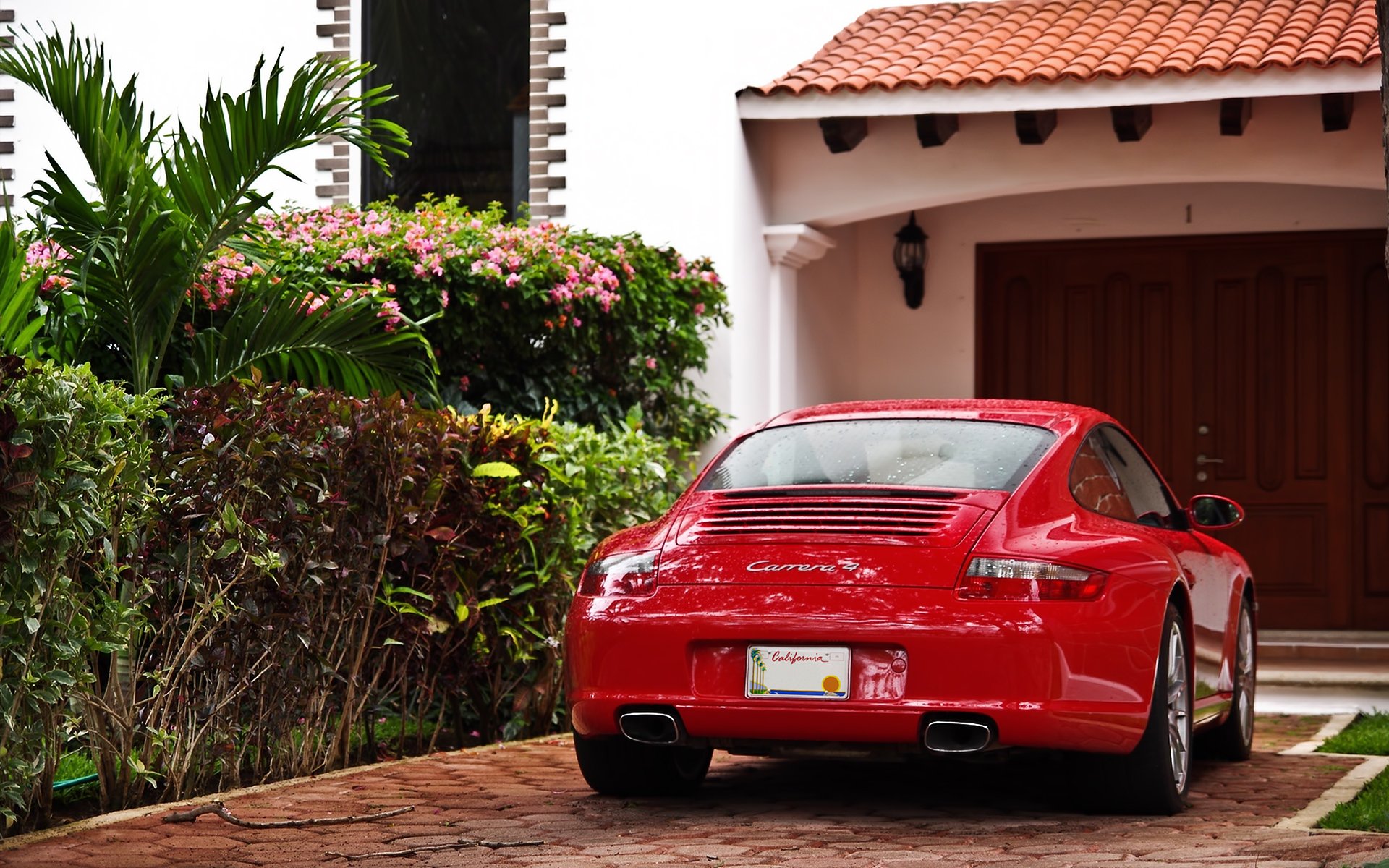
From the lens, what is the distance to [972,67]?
11.1 meters

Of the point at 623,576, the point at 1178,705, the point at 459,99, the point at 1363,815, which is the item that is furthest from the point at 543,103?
the point at 1363,815

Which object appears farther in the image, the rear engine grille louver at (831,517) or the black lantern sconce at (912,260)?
the black lantern sconce at (912,260)

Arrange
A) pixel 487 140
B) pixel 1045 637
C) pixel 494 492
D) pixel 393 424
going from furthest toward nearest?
pixel 487 140
pixel 494 492
pixel 393 424
pixel 1045 637

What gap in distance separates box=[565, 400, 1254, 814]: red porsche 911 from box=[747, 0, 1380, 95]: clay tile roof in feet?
17.1

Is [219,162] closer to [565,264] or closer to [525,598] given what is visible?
[525,598]

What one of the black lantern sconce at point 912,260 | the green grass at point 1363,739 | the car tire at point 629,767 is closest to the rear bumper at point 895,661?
the car tire at point 629,767

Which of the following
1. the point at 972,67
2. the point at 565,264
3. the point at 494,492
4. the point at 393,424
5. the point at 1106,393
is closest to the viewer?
the point at 393,424

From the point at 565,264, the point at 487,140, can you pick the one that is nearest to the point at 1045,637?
the point at 565,264

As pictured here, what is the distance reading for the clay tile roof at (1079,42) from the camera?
1049cm

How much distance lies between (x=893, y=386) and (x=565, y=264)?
15.0ft

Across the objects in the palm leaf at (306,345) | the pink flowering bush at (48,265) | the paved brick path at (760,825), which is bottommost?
the paved brick path at (760,825)

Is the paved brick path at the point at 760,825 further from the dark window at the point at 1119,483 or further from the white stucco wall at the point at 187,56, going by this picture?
the white stucco wall at the point at 187,56

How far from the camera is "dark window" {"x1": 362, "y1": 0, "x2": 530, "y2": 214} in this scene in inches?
481

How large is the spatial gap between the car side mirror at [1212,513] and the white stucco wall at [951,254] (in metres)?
5.94
